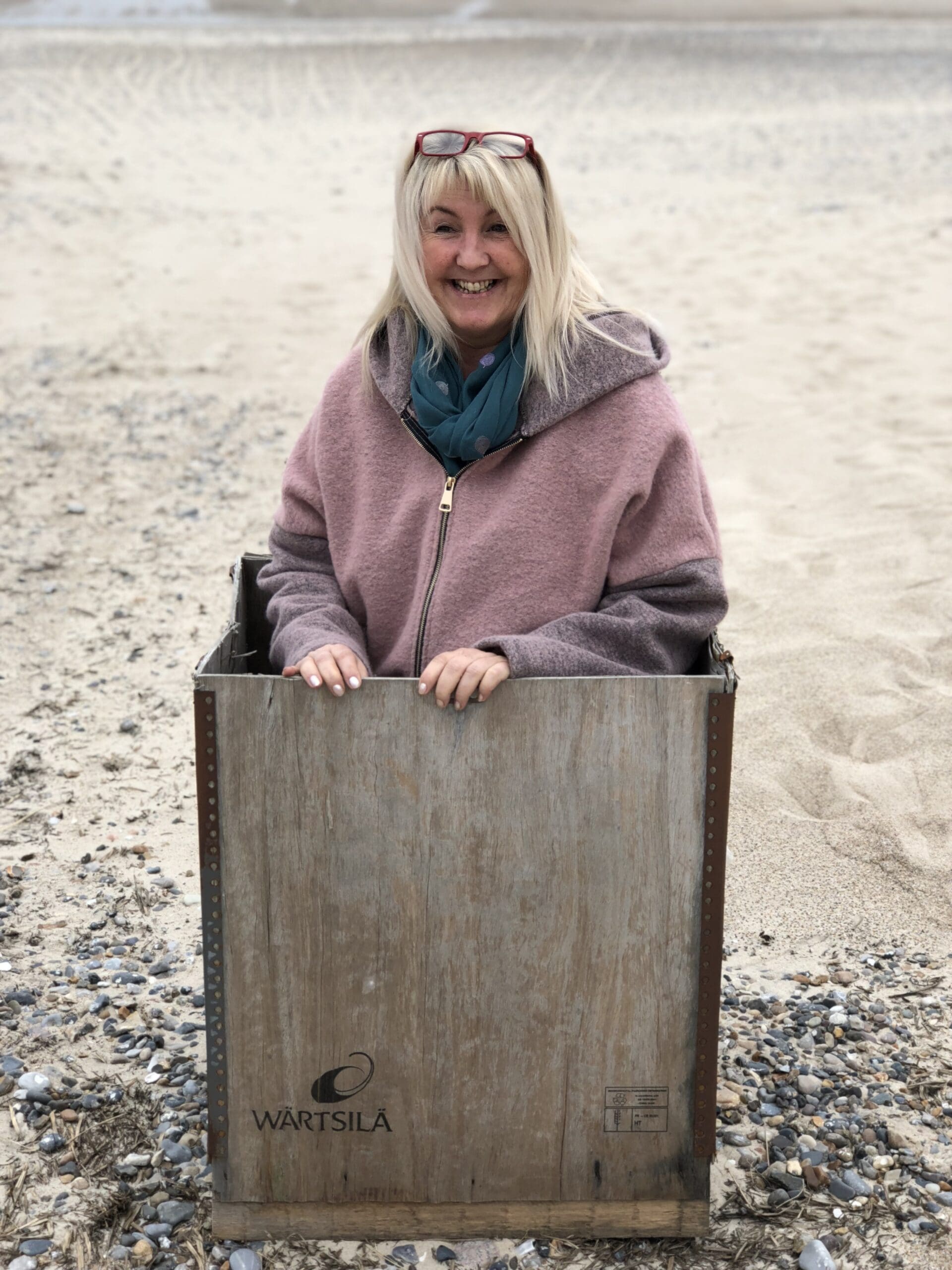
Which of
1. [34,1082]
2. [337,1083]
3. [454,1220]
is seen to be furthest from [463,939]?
[34,1082]

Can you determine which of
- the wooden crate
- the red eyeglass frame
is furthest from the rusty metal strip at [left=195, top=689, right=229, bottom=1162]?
the red eyeglass frame

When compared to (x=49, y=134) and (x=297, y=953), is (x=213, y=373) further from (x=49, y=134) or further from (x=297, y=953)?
(x=49, y=134)

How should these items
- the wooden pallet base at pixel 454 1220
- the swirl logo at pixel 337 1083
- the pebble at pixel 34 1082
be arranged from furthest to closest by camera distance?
1. the pebble at pixel 34 1082
2. the wooden pallet base at pixel 454 1220
3. the swirl logo at pixel 337 1083

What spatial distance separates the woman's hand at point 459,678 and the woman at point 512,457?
18 cm

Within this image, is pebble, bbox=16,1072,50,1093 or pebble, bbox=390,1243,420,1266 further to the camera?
pebble, bbox=16,1072,50,1093

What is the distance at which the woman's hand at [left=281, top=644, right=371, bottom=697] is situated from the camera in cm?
194

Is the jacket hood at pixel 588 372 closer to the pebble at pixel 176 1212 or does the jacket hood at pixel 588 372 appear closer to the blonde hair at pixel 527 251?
the blonde hair at pixel 527 251

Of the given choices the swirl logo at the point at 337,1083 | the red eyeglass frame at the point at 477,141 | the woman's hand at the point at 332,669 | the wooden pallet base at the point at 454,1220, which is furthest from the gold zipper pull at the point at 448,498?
the wooden pallet base at the point at 454,1220

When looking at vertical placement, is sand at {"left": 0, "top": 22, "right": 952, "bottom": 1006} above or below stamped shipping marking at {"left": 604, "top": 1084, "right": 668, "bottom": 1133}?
above

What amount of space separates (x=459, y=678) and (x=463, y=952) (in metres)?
0.44

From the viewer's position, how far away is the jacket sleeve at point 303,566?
2350 mm

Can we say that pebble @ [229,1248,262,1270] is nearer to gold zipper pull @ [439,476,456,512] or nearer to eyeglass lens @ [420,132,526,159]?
gold zipper pull @ [439,476,456,512]

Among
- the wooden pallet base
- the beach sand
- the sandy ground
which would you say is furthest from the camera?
the sandy ground

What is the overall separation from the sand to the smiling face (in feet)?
5.00
